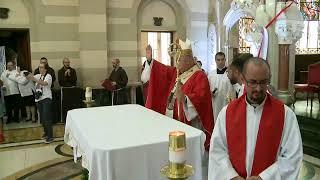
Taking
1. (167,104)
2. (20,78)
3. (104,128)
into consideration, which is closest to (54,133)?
(20,78)

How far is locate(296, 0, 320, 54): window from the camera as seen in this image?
12258mm

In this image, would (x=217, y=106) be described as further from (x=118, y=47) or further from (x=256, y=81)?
(x=118, y=47)

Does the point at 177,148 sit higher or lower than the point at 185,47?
lower

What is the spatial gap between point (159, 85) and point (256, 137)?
2513 mm

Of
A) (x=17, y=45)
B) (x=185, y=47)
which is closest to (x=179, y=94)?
(x=185, y=47)

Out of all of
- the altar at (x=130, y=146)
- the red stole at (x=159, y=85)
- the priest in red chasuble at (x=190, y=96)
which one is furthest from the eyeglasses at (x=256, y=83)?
the red stole at (x=159, y=85)

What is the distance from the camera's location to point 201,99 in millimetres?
4020

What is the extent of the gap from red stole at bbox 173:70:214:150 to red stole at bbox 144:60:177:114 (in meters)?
0.62

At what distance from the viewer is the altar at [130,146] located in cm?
276

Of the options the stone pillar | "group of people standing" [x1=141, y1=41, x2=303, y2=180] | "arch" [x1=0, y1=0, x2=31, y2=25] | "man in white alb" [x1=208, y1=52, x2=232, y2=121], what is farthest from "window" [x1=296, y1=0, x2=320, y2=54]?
"group of people standing" [x1=141, y1=41, x2=303, y2=180]

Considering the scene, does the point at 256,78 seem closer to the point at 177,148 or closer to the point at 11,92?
the point at 177,148

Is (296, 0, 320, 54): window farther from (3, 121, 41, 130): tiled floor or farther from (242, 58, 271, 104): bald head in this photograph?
(242, 58, 271, 104): bald head

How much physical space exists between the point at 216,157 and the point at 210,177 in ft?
0.59

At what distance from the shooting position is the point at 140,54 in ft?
38.1
